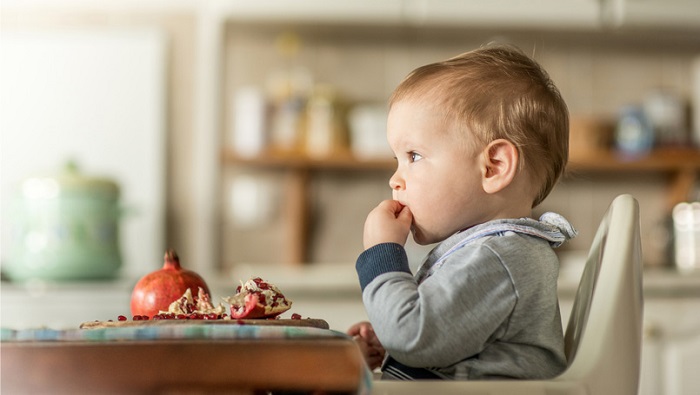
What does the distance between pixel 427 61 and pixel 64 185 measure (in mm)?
1307

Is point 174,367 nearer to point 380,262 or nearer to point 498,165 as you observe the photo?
point 380,262

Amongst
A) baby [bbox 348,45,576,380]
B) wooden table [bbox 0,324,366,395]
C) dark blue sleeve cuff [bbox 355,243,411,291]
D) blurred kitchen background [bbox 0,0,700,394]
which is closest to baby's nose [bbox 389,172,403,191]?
baby [bbox 348,45,576,380]

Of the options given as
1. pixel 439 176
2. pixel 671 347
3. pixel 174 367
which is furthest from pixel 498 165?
pixel 671 347

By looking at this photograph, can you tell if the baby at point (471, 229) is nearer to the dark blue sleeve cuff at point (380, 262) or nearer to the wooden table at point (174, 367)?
the dark blue sleeve cuff at point (380, 262)

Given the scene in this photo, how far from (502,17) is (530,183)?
1956 mm

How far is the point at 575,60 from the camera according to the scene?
3271mm

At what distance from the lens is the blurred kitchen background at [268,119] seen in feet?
9.87

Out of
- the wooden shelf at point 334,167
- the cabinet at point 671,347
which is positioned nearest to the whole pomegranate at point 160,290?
the cabinet at point 671,347

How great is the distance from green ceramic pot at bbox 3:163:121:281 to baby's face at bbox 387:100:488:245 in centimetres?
180

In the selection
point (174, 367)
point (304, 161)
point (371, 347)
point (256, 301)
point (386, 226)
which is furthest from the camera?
point (304, 161)

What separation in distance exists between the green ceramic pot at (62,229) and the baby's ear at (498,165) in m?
1.85

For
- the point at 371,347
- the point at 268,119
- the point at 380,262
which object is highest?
the point at 268,119

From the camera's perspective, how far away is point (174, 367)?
1.83 ft

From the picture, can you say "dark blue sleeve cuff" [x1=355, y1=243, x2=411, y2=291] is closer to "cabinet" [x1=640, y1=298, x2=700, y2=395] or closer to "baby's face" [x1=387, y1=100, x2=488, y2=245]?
"baby's face" [x1=387, y1=100, x2=488, y2=245]
